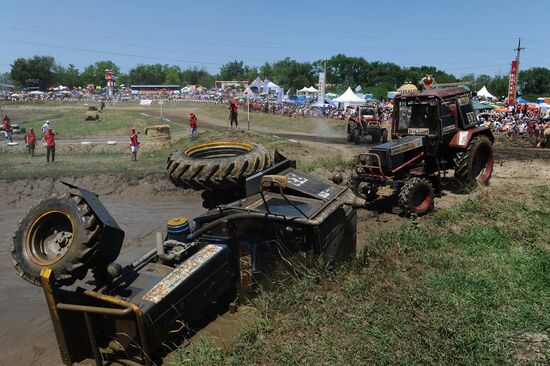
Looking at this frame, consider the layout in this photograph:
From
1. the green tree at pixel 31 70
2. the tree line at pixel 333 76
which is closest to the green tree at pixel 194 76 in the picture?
the tree line at pixel 333 76

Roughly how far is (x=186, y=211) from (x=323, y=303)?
6.31 meters

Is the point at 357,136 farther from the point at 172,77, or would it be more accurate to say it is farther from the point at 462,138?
the point at 172,77

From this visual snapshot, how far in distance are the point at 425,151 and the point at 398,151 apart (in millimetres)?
1090

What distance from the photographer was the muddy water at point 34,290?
489 cm

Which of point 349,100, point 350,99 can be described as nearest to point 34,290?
point 349,100

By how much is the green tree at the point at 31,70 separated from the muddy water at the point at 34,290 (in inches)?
3583

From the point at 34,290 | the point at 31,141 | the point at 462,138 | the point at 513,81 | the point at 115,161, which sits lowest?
the point at 34,290

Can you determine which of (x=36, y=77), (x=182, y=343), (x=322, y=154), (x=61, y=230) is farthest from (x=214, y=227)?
(x=36, y=77)

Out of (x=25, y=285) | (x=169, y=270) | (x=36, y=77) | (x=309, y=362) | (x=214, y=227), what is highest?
(x=36, y=77)

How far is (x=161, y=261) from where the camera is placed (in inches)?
192

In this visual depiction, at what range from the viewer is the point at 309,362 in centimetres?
358

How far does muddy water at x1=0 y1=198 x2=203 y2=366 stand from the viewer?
16.0 ft

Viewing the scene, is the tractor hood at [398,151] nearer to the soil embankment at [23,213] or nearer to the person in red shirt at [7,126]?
the soil embankment at [23,213]

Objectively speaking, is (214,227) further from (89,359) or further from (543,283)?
(543,283)
